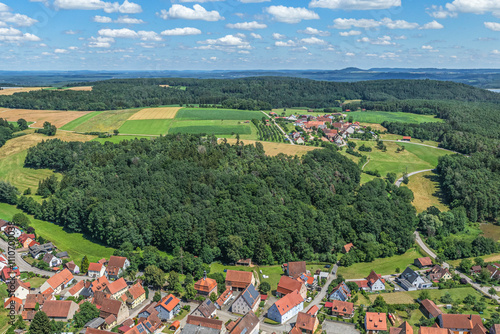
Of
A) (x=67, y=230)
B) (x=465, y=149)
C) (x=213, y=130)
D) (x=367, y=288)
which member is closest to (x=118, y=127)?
(x=213, y=130)

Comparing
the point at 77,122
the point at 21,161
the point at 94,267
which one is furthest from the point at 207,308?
the point at 77,122

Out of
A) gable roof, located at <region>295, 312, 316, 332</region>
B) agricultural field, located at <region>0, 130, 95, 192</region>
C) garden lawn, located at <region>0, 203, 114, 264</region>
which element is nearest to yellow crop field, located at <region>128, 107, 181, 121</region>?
agricultural field, located at <region>0, 130, 95, 192</region>

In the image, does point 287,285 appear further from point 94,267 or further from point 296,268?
point 94,267

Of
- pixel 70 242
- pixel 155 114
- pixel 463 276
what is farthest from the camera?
pixel 155 114

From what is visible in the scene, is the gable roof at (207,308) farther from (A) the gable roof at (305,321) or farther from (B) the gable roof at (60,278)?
(B) the gable roof at (60,278)

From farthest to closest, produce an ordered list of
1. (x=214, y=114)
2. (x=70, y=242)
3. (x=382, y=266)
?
(x=214, y=114)
(x=70, y=242)
(x=382, y=266)

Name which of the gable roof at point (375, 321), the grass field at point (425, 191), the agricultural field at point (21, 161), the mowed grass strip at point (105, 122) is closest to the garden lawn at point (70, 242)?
the agricultural field at point (21, 161)

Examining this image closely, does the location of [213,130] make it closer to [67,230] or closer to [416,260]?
[67,230]
